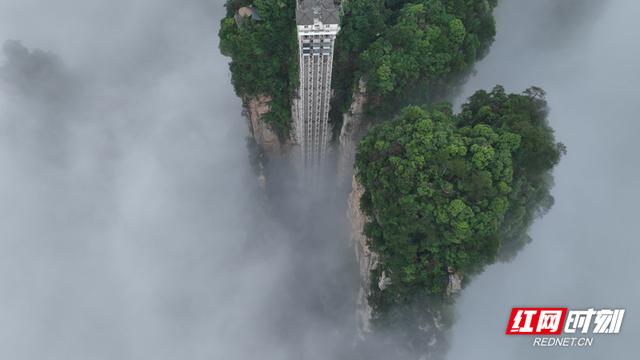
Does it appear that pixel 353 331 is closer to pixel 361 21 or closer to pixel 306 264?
pixel 306 264

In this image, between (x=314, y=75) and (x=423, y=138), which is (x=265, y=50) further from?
(x=423, y=138)

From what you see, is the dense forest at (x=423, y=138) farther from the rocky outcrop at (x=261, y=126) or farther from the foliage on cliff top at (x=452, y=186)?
the rocky outcrop at (x=261, y=126)

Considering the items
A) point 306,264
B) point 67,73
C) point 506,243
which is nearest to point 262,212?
point 306,264

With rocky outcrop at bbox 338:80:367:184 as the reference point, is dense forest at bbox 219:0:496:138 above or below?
above

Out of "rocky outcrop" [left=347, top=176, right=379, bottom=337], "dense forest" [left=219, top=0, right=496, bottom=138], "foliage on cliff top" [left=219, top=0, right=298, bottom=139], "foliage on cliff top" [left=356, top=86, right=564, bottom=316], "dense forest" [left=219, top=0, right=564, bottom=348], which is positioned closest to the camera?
"foliage on cliff top" [left=356, top=86, right=564, bottom=316]

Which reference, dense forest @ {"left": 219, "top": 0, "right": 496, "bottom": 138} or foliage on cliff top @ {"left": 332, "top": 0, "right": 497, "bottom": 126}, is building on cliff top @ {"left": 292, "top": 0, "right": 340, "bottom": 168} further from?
foliage on cliff top @ {"left": 332, "top": 0, "right": 497, "bottom": 126}

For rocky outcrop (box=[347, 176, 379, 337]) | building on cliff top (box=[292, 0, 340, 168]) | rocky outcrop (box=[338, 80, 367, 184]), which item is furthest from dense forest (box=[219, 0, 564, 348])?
building on cliff top (box=[292, 0, 340, 168])

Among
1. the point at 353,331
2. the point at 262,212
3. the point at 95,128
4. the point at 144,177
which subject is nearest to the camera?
the point at 353,331
